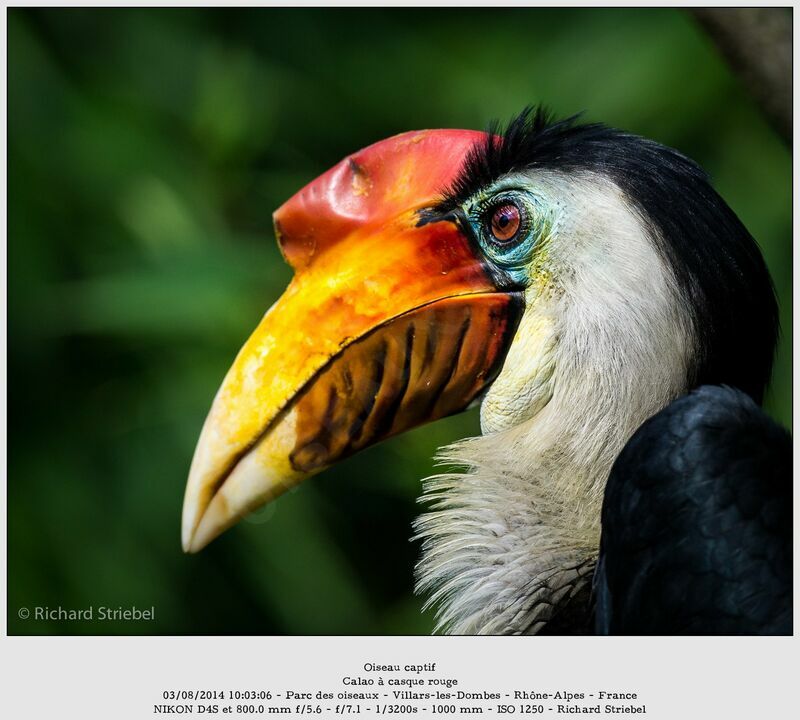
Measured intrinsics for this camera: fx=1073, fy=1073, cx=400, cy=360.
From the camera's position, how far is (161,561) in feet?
7.92

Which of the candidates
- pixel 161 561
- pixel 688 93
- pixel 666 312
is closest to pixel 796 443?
pixel 666 312

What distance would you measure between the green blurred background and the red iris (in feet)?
2.71

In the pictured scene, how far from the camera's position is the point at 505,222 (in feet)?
4.49

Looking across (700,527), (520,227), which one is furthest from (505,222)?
(700,527)

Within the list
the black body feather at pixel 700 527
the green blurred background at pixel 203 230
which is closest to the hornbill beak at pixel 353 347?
the black body feather at pixel 700 527

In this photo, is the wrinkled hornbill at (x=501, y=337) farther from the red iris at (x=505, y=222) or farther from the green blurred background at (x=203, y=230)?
the green blurred background at (x=203, y=230)

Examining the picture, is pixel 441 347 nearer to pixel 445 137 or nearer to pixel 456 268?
pixel 456 268

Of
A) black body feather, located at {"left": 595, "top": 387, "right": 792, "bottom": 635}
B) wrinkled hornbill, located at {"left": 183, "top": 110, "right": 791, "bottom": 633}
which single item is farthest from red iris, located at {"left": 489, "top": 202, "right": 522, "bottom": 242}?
black body feather, located at {"left": 595, "top": 387, "right": 792, "bottom": 635}

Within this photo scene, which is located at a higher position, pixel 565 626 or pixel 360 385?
pixel 360 385

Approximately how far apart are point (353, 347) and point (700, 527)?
0.47 meters

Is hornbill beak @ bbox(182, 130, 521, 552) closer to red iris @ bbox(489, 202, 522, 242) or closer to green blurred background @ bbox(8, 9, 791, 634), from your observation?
red iris @ bbox(489, 202, 522, 242)

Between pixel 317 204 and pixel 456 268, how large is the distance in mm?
207

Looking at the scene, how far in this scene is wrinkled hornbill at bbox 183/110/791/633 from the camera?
50.5 inches

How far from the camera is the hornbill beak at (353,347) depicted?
1.34 metres
